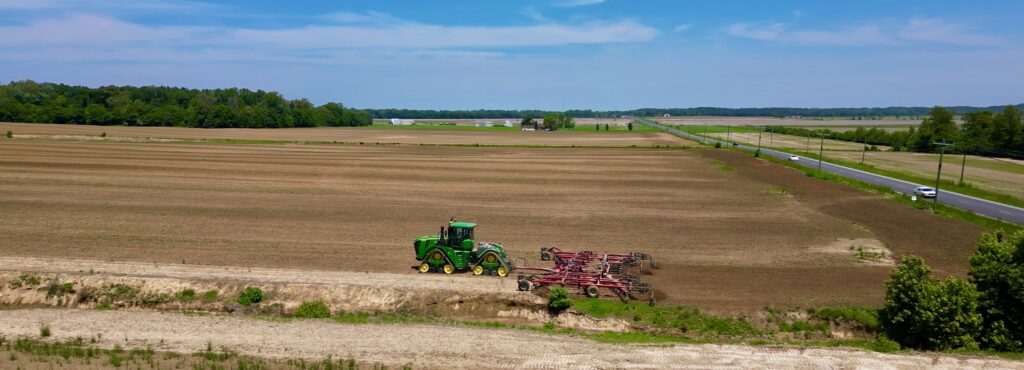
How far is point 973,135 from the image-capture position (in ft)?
387

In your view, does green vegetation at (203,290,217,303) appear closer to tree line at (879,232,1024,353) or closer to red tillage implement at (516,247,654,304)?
red tillage implement at (516,247,654,304)

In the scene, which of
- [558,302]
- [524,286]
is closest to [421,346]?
[558,302]

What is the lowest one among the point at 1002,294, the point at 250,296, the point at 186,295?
the point at 186,295

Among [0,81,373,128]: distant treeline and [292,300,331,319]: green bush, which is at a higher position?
[0,81,373,128]: distant treeline

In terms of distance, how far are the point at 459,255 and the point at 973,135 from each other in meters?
125

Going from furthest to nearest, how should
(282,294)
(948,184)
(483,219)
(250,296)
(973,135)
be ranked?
1. (973,135)
2. (948,184)
3. (483,219)
4. (282,294)
5. (250,296)

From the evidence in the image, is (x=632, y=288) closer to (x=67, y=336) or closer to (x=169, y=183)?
(x=67, y=336)

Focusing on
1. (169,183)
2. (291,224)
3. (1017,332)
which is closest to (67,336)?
(291,224)

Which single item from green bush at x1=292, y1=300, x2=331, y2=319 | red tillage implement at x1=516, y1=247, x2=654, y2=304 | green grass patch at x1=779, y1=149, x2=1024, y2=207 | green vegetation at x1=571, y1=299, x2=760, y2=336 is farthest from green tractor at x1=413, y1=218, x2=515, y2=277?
green grass patch at x1=779, y1=149, x2=1024, y2=207

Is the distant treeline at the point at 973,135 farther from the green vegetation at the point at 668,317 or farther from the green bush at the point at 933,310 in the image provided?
the green vegetation at the point at 668,317

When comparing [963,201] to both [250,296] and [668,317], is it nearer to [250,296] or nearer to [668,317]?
[668,317]

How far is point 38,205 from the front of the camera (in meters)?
42.6

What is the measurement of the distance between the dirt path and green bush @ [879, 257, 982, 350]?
107 cm

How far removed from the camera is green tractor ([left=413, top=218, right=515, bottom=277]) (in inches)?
1109
